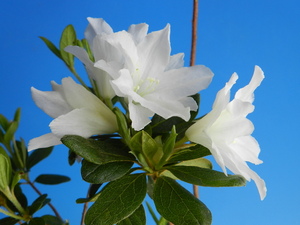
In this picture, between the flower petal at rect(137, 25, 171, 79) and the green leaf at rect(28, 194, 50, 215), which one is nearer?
the flower petal at rect(137, 25, 171, 79)

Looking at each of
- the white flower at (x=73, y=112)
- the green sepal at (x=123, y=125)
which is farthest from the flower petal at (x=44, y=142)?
the green sepal at (x=123, y=125)

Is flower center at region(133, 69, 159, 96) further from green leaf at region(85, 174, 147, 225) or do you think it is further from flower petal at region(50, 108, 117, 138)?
green leaf at region(85, 174, 147, 225)

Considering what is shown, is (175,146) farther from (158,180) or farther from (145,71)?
(145,71)

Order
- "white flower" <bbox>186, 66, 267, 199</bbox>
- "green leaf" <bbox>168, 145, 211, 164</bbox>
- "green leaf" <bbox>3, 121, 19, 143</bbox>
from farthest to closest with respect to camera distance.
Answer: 1. "green leaf" <bbox>3, 121, 19, 143</bbox>
2. "green leaf" <bbox>168, 145, 211, 164</bbox>
3. "white flower" <bbox>186, 66, 267, 199</bbox>

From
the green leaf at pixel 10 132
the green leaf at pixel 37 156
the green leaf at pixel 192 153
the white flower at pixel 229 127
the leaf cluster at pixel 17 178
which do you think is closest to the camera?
the white flower at pixel 229 127

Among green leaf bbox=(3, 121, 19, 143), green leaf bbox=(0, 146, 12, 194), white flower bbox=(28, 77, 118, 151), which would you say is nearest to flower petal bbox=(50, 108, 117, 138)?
white flower bbox=(28, 77, 118, 151)

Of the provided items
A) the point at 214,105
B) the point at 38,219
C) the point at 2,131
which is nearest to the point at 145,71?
the point at 214,105

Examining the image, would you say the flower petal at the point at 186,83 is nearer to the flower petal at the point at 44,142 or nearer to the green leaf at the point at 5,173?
the flower petal at the point at 44,142
